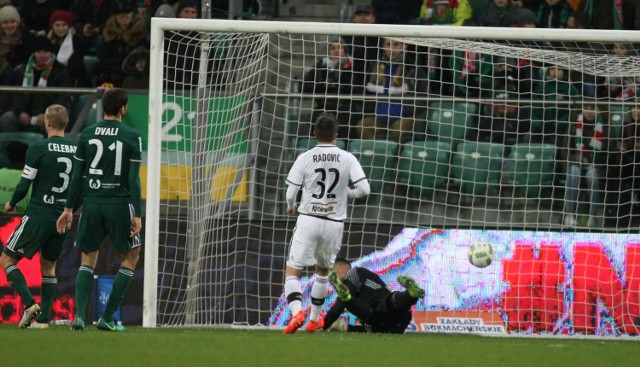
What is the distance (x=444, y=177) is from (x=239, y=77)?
2.31 meters

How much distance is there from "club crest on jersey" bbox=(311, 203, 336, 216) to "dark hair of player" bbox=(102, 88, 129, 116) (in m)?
1.79

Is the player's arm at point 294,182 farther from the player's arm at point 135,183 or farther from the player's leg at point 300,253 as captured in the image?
the player's arm at point 135,183

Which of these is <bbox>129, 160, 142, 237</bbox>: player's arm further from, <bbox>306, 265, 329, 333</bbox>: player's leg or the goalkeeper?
the goalkeeper

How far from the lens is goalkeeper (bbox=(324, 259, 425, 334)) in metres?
10.5

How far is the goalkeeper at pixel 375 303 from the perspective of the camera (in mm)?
10547

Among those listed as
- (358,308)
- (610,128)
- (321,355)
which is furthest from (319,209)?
(610,128)

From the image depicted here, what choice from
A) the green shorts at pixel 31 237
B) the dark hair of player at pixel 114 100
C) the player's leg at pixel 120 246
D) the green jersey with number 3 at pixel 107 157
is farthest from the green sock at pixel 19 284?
the dark hair of player at pixel 114 100

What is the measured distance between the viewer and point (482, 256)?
1157 centimetres

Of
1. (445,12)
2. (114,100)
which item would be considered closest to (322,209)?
(114,100)

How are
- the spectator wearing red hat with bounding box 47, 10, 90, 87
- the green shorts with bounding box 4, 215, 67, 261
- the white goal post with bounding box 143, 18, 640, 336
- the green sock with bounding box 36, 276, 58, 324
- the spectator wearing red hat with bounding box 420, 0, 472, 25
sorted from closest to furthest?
the green shorts with bounding box 4, 215, 67, 261 < the green sock with bounding box 36, 276, 58, 324 < the white goal post with bounding box 143, 18, 640, 336 < the spectator wearing red hat with bounding box 420, 0, 472, 25 < the spectator wearing red hat with bounding box 47, 10, 90, 87

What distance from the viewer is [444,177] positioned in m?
12.1

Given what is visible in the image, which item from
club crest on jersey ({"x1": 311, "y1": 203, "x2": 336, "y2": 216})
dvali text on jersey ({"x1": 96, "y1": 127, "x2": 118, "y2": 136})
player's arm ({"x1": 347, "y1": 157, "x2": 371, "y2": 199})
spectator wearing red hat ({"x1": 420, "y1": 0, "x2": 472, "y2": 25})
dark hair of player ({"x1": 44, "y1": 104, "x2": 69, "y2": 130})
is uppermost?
spectator wearing red hat ({"x1": 420, "y1": 0, "x2": 472, "y2": 25})

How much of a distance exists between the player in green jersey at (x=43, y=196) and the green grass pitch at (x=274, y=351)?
1099 mm

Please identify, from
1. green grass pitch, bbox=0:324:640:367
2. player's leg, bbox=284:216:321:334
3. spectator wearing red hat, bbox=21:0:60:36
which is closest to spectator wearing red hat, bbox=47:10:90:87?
spectator wearing red hat, bbox=21:0:60:36
